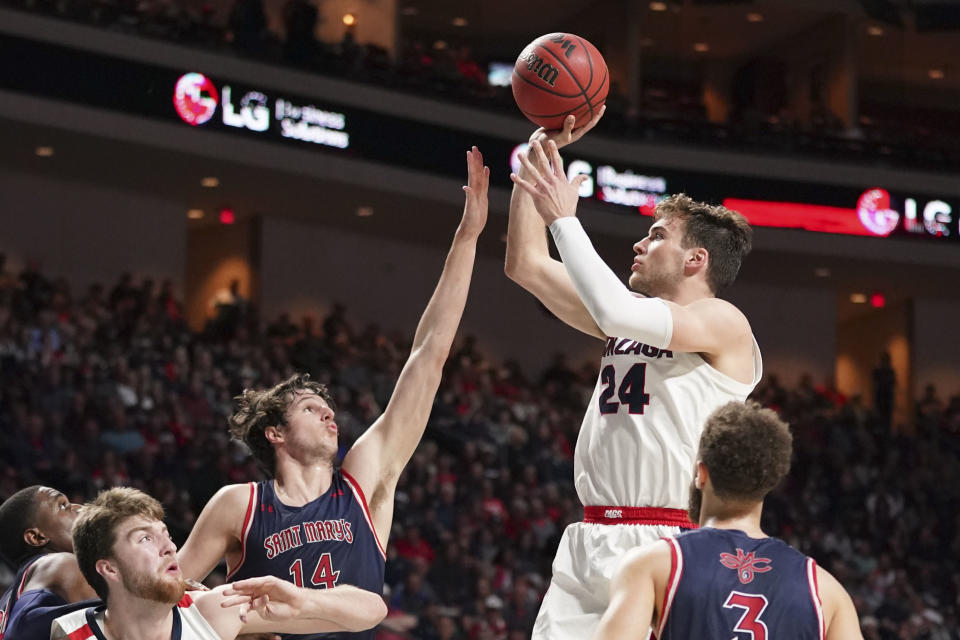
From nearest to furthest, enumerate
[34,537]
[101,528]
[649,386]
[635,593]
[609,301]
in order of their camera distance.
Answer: [635,593]
[101,528]
[609,301]
[649,386]
[34,537]

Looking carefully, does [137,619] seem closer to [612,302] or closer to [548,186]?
[612,302]

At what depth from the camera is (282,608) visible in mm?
4012

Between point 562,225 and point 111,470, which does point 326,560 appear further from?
point 111,470

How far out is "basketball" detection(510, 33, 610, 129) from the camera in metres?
5.09

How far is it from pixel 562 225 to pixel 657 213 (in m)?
0.56

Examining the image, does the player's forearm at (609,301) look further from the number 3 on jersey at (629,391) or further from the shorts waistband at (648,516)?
the shorts waistband at (648,516)

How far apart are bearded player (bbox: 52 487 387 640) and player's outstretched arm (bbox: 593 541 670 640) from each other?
1.14 meters

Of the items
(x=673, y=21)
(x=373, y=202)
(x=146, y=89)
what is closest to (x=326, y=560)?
(x=146, y=89)

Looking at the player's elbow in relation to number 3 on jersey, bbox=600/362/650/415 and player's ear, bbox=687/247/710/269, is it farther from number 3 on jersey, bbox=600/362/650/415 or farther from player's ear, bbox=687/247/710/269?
player's ear, bbox=687/247/710/269

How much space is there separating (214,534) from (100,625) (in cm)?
100

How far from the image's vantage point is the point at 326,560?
5.01 meters

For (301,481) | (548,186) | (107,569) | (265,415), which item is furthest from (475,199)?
(107,569)

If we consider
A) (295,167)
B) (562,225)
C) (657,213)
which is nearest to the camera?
(562,225)

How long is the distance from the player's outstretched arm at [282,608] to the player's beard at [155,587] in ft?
0.43
